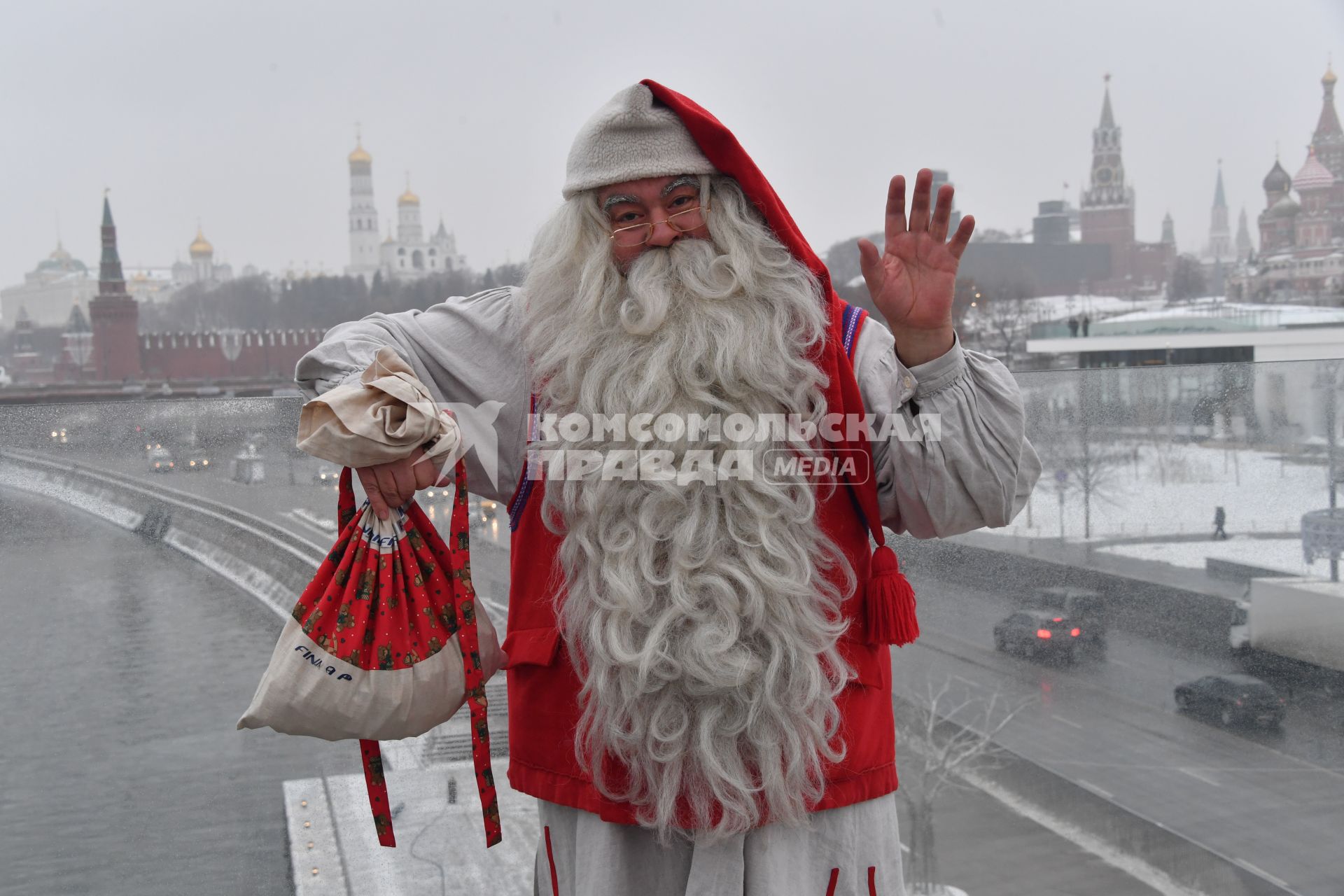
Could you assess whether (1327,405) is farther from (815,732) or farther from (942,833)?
(815,732)

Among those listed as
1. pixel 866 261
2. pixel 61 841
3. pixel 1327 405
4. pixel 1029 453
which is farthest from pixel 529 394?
pixel 1327 405

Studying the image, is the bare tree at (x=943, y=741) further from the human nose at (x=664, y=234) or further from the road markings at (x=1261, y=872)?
the human nose at (x=664, y=234)

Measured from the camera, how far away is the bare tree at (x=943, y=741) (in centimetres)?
248

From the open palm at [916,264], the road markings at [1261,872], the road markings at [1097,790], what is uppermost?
the open palm at [916,264]

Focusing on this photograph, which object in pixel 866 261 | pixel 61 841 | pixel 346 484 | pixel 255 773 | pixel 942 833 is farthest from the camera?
pixel 942 833

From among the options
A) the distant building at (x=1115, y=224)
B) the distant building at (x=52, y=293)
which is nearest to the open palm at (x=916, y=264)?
the distant building at (x=52, y=293)

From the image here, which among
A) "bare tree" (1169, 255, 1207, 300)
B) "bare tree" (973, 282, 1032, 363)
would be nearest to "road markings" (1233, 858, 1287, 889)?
"bare tree" (973, 282, 1032, 363)

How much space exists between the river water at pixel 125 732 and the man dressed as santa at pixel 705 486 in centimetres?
90

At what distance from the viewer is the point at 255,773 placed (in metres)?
2.17

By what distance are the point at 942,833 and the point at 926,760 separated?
6.4 inches

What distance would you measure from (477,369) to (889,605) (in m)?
0.63

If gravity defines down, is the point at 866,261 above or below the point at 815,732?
above

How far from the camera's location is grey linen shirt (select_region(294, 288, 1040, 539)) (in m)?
1.36

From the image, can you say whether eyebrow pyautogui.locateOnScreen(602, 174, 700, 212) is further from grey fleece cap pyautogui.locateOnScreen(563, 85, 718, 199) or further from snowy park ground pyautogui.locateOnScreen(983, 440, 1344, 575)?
snowy park ground pyautogui.locateOnScreen(983, 440, 1344, 575)
